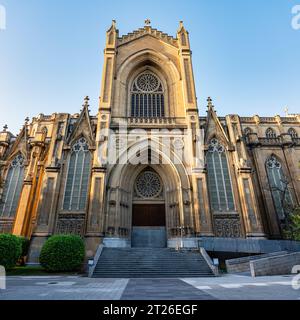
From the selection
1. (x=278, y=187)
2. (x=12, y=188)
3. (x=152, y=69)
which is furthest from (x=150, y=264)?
(x=152, y=69)

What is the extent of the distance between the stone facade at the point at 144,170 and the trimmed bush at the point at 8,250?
11.1 ft

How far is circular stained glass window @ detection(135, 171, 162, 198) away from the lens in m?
20.2

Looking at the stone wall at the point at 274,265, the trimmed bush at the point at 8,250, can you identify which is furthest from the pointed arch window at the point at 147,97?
the stone wall at the point at 274,265

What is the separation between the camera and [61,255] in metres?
13.0

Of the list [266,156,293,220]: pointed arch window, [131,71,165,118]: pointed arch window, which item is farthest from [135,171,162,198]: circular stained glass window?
[266,156,293,220]: pointed arch window

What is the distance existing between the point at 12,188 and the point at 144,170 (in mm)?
13543

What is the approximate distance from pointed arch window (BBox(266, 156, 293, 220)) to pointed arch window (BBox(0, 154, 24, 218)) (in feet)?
84.4

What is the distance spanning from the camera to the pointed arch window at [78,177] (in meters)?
18.0

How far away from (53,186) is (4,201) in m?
6.34

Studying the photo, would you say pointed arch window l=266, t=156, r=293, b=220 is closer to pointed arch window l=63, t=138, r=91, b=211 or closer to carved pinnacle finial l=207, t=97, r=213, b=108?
carved pinnacle finial l=207, t=97, r=213, b=108

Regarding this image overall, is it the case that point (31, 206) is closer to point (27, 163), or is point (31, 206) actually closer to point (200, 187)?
point (27, 163)

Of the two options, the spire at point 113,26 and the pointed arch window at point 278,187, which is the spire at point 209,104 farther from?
the spire at point 113,26

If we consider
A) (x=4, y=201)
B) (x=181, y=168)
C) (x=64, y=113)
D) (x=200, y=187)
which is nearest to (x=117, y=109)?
(x=64, y=113)
